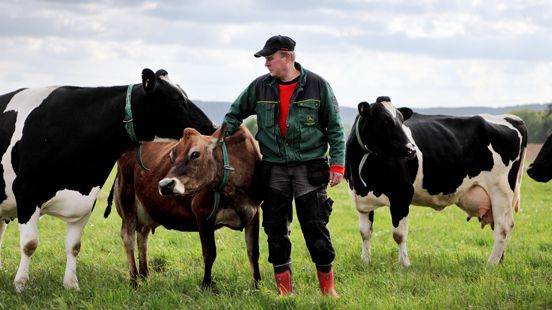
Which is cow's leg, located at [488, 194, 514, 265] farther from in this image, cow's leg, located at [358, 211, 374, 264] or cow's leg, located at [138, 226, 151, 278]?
cow's leg, located at [138, 226, 151, 278]

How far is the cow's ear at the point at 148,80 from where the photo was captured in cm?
682

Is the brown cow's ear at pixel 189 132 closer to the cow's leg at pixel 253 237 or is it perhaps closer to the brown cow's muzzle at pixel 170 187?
the brown cow's muzzle at pixel 170 187

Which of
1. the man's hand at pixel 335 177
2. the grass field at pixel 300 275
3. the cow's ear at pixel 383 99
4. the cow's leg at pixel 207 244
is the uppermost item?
the cow's ear at pixel 383 99

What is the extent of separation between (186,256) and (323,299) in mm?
3525

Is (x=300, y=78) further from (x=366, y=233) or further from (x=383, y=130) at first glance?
(x=366, y=233)

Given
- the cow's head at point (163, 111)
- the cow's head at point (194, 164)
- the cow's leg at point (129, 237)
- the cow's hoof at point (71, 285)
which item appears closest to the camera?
the cow's head at point (194, 164)

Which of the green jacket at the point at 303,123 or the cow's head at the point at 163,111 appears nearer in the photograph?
the green jacket at the point at 303,123

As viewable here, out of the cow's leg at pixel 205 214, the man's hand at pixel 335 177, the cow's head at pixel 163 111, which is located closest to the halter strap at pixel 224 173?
the cow's leg at pixel 205 214

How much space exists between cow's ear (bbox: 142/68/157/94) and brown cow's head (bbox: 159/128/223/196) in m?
0.61

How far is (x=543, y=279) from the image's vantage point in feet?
25.2

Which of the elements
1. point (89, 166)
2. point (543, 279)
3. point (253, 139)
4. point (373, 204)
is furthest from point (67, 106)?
point (543, 279)

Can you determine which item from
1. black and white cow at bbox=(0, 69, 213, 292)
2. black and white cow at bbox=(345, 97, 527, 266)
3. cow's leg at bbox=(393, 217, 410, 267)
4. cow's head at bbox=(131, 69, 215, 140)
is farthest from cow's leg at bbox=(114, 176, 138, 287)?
cow's leg at bbox=(393, 217, 410, 267)

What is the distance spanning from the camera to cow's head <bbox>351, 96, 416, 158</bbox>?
27.7 ft

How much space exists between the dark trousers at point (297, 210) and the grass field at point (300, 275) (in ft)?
1.37
